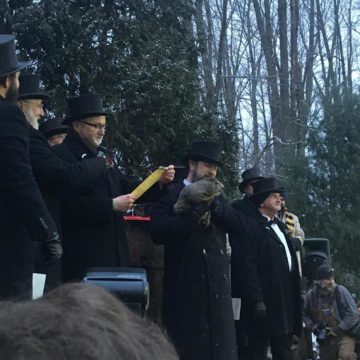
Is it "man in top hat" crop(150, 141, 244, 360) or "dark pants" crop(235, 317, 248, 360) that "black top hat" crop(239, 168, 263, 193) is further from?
"man in top hat" crop(150, 141, 244, 360)

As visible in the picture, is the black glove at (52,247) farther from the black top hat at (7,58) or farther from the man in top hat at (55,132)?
the man in top hat at (55,132)

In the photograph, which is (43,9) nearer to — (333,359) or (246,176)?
(246,176)

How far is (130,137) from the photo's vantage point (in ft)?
36.7

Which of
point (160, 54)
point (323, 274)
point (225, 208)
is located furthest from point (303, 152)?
point (225, 208)

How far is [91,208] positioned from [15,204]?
1124 mm

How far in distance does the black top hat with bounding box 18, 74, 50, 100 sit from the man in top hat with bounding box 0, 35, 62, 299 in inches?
42.5

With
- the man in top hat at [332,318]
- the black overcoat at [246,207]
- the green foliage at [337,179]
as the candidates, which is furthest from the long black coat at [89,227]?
the green foliage at [337,179]

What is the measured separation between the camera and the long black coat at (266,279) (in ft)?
22.1

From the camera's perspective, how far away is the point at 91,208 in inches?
196

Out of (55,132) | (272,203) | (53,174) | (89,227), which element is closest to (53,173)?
(53,174)

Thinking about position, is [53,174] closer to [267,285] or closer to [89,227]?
[89,227]

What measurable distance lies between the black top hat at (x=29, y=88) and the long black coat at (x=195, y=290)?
124 centimetres

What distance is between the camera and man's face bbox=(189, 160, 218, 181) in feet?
20.3

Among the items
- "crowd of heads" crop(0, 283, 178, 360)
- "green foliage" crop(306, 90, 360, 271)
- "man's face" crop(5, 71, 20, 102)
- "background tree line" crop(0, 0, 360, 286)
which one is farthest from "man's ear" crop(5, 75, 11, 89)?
"green foliage" crop(306, 90, 360, 271)
